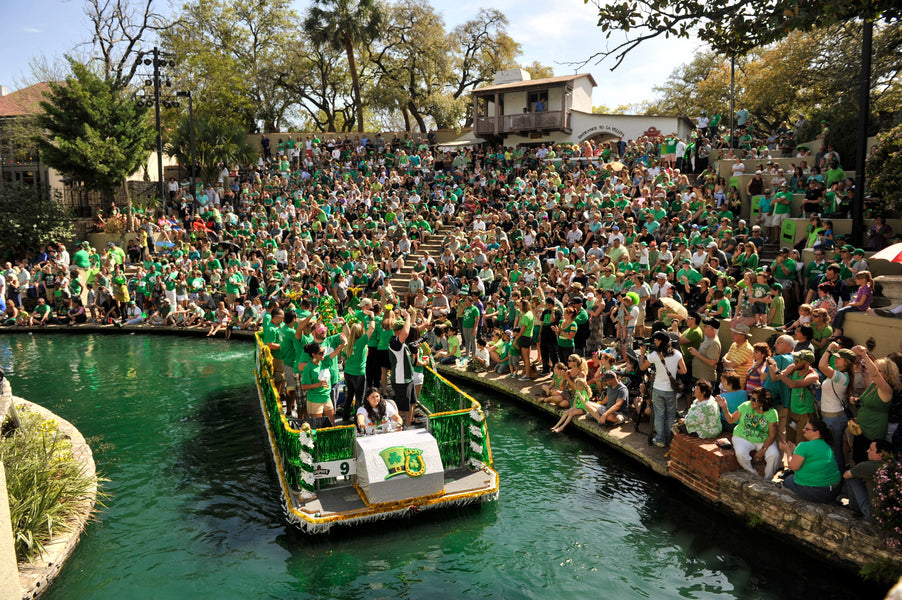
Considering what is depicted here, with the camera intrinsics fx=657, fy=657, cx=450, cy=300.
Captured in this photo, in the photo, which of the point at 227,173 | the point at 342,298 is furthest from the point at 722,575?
the point at 227,173

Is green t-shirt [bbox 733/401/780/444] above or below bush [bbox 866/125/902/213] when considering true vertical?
below

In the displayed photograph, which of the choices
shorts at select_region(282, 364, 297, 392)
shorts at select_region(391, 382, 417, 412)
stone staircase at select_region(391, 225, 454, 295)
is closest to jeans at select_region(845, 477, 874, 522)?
shorts at select_region(391, 382, 417, 412)

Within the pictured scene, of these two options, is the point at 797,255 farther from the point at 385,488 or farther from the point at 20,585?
the point at 20,585

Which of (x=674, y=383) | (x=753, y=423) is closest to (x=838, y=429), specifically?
(x=753, y=423)

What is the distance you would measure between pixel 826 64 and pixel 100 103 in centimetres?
3071

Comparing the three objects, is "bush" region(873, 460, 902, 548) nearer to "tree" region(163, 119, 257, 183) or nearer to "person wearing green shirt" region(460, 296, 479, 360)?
"person wearing green shirt" region(460, 296, 479, 360)

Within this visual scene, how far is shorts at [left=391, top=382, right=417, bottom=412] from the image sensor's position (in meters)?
9.94

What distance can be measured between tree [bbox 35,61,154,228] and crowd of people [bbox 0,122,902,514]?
276cm

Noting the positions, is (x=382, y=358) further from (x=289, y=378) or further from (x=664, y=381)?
(x=664, y=381)

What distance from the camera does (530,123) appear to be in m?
33.9

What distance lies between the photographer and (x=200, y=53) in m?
43.0

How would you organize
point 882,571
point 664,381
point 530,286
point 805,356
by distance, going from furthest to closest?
point 530,286 < point 664,381 < point 805,356 < point 882,571

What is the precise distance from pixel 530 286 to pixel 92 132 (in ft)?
70.8

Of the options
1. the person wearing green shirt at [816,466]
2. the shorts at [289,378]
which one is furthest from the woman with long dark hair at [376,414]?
the person wearing green shirt at [816,466]
